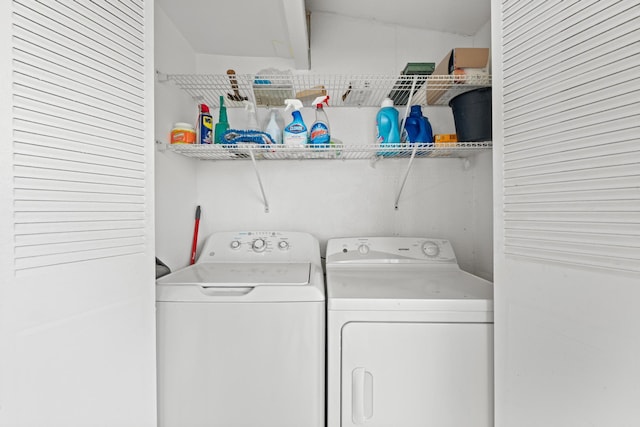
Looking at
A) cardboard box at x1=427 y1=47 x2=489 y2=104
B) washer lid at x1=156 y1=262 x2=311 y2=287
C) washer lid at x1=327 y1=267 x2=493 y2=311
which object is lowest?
washer lid at x1=327 y1=267 x2=493 y2=311

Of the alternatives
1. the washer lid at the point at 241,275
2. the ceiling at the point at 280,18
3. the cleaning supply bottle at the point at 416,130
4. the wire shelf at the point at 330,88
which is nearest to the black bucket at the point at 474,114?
the wire shelf at the point at 330,88

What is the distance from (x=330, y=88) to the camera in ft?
A: 6.27

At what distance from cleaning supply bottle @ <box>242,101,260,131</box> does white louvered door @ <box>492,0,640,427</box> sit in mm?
1254


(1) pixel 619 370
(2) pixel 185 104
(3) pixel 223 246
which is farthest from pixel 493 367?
(2) pixel 185 104

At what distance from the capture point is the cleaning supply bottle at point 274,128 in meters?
1.80

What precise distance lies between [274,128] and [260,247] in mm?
713

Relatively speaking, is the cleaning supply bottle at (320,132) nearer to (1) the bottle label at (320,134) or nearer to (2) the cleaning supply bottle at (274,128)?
(1) the bottle label at (320,134)

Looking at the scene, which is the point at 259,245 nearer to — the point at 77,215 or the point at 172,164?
the point at 172,164

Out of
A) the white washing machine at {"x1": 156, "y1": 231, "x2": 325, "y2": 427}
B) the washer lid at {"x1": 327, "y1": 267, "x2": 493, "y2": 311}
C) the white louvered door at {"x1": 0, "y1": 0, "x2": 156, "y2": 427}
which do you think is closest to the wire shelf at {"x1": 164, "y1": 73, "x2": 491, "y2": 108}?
the white louvered door at {"x1": 0, "y1": 0, "x2": 156, "y2": 427}

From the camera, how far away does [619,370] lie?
74 cm

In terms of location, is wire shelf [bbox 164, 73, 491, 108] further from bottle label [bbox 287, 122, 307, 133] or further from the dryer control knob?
the dryer control knob

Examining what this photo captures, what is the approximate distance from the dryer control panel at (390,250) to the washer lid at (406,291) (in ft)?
0.39

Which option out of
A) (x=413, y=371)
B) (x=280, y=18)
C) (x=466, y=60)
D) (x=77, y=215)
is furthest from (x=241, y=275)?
(x=466, y=60)

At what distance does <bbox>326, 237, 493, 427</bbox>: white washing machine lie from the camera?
121cm
